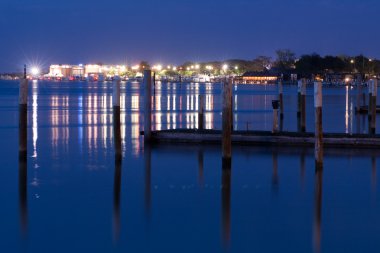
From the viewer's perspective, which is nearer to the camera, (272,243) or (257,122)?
(272,243)

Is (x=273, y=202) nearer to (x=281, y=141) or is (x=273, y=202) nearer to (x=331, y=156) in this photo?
(x=331, y=156)

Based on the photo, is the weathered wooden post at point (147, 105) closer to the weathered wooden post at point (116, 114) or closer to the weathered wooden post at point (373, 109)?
the weathered wooden post at point (116, 114)

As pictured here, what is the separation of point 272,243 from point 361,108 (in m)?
33.0

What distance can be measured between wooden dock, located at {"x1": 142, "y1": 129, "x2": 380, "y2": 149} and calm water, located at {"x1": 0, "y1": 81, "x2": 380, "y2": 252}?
50cm

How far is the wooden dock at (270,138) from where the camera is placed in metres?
22.2

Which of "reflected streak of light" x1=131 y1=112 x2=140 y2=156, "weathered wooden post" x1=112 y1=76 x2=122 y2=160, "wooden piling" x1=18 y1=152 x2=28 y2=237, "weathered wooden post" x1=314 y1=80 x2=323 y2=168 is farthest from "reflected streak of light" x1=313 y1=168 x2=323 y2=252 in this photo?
"reflected streak of light" x1=131 y1=112 x2=140 y2=156

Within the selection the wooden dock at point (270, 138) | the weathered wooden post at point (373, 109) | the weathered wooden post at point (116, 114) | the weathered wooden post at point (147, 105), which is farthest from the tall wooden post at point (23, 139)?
the weathered wooden post at point (373, 109)

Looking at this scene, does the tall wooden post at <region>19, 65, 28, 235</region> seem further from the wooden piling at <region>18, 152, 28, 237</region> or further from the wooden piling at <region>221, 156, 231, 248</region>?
the wooden piling at <region>221, 156, 231, 248</region>

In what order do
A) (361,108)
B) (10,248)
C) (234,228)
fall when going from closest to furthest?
(10,248), (234,228), (361,108)

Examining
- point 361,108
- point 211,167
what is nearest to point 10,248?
point 211,167

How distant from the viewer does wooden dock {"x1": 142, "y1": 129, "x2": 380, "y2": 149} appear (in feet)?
72.9

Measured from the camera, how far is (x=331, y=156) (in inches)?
823

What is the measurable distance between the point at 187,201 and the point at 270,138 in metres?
8.62

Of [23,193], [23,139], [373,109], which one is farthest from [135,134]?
[23,193]
